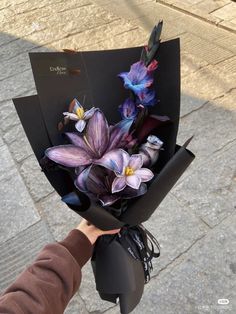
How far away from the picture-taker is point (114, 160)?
1.00 meters

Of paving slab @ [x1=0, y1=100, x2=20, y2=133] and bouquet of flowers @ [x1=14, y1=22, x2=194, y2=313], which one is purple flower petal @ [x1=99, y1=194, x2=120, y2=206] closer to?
bouquet of flowers @ [x1=14, y1=22, x2=194, y2=313]

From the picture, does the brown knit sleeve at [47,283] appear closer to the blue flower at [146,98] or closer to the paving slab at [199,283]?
the blue flower at [146,98]

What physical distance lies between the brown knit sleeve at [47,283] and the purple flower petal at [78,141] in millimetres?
321

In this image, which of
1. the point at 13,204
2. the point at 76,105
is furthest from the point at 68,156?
the point at 13,204

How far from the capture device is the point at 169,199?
251 cm

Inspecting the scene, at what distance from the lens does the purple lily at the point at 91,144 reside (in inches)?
40.6

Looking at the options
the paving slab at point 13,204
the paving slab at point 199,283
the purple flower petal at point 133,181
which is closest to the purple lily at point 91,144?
the purple flower petal at point 133,181

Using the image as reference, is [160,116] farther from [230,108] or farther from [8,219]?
[230,108]

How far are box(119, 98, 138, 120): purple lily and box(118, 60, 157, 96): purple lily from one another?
0.12 ft

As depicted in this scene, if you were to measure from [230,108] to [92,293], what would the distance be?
1.78 metres

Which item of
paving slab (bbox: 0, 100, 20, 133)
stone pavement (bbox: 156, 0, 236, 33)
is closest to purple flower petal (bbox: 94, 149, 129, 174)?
paving slab (bbox: 0, 100, 20, 133)

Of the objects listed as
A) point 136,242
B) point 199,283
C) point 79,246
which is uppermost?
point 79,246

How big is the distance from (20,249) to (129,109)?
1.55 m

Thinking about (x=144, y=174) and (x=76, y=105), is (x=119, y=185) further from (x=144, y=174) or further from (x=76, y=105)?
(x=76, y=105)
